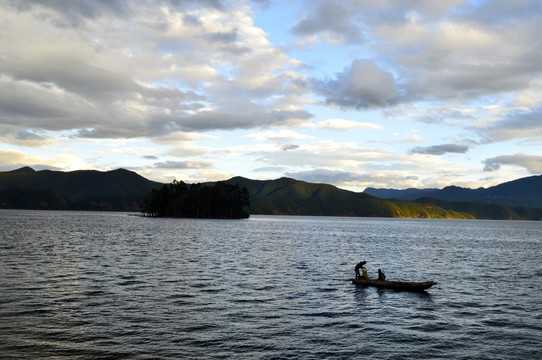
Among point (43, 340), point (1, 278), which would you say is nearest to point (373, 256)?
point (1, 278)

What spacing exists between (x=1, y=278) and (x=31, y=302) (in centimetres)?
1434

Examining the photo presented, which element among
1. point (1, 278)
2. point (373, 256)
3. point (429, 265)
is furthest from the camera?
point (373, 256)

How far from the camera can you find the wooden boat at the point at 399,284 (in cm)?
4778

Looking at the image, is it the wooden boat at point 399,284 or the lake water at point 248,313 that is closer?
the lake water at point 248,313

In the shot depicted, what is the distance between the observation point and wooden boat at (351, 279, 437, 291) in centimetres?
4778

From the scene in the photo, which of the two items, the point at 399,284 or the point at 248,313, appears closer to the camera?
the point at 248,313

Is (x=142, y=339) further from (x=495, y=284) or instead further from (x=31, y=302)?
(x=495, y=284)

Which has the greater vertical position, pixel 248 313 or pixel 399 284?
pixel 399 284

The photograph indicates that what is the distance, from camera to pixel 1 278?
47.8 m

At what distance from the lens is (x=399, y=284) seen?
4981 cm

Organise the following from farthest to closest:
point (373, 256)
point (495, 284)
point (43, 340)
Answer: point (373, 256) < point (495, 284) < point (43, 340)

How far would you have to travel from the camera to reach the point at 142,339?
2788 centimetres

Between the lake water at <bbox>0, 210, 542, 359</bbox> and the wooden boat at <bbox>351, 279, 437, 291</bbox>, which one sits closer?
the lake water at <bbox>0, 210, 542, 359</bbox>

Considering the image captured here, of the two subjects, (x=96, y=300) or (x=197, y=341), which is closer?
(x=197, y=341)
